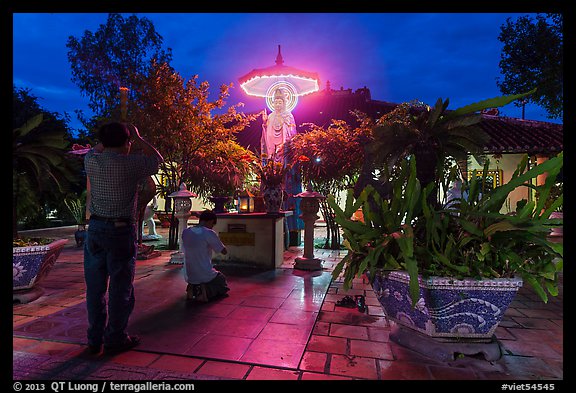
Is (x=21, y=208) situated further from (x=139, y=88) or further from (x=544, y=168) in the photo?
(x=544, y=168)

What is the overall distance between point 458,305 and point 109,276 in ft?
10.3

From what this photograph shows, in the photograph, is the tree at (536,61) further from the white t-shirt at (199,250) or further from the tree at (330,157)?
the white t-shirt at (199,250)

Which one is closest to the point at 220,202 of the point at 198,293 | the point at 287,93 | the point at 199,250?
the point at 199,250

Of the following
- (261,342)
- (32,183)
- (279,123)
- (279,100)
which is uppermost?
(279,100)

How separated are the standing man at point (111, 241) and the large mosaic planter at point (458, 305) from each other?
2.48 m

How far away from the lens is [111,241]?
298 centimetres

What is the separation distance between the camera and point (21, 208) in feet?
17.1

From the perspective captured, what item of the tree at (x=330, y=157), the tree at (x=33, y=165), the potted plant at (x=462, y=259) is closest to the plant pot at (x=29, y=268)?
the tree at (x=33, y=165)

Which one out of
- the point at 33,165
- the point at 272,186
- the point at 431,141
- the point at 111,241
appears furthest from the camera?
the point at 272,186

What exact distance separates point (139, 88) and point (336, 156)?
524 centimetres

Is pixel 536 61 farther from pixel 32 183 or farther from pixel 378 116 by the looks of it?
pixel 32 183

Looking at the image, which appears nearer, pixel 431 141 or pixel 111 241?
pixel 111 241
